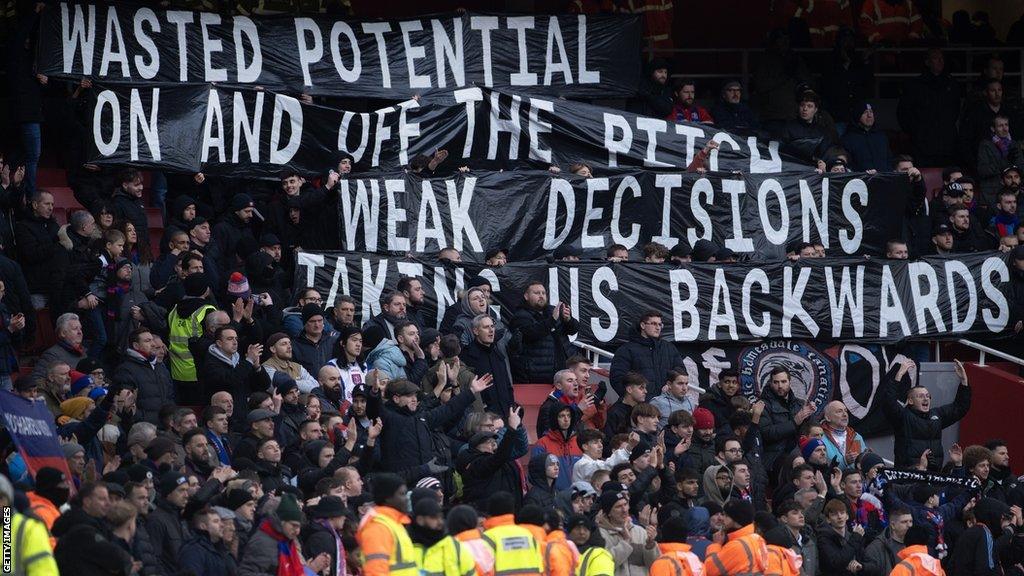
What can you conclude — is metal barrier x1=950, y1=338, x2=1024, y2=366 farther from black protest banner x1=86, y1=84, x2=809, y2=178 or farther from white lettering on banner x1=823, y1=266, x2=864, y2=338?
Answer: black protest banner x1=86, y1=84, x2=809, y2=178

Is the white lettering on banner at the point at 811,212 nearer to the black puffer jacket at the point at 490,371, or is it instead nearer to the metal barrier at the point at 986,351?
the metal barrier at the point at 986,351

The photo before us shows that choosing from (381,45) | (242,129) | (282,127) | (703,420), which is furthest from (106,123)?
(703,420)

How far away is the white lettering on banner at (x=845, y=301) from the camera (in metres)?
19.3

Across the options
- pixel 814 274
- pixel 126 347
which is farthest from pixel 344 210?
pixel 814 274

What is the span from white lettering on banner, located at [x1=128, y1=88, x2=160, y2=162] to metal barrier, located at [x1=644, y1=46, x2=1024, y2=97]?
6.28m

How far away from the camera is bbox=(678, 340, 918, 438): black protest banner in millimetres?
18672

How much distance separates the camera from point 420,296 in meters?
17.3

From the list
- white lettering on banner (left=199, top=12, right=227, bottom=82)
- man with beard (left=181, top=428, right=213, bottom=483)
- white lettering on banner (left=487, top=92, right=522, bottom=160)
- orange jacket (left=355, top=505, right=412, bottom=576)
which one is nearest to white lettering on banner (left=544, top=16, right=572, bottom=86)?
white lettering on banner (left=487, top=92, right=522, bottom=160)

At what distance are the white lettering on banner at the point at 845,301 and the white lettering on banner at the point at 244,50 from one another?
617 centimetres

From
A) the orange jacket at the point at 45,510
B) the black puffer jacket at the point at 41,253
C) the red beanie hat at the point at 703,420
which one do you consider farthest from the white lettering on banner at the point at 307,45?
the orange jacket at the point at 45,510

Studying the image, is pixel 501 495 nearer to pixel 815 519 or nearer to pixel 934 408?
pixel 815 519

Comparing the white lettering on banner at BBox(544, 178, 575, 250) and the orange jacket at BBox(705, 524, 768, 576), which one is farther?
the white lettering on banner at BBox(544, 178, 575, 250)

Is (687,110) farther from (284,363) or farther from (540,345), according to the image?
(284,363)

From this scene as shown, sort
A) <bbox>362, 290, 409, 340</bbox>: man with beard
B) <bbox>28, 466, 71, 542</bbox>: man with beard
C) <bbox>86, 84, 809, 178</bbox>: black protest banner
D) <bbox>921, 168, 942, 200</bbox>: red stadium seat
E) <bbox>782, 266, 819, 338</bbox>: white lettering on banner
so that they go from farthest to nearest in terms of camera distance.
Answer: <bbox>921, 168, 942, 200</bbox>: red stadium seat, <bbox>782, 266, 819, 338</bbox>: white lettering on banner, <bbox>86, 84, 809, 178</bbox>: black protest banner, <bbox>362, 290, 409, 340</bbox>: man with beard, <bbox>28, 466, 71, 542</bbox>: man with beard
